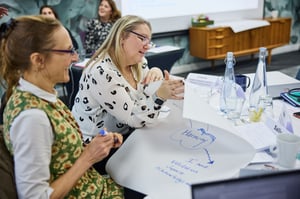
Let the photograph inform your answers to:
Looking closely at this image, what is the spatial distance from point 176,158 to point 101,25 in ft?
10.5

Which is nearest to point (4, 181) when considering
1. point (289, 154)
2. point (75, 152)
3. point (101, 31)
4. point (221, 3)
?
point (75, 152)

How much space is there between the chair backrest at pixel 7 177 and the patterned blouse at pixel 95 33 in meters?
3.15

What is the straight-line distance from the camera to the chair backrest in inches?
38.9

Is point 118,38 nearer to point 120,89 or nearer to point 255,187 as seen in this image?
point 120,89

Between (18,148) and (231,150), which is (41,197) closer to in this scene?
(18,148)

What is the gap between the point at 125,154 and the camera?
1.28 meters

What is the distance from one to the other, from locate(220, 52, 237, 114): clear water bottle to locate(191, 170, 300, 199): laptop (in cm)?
87

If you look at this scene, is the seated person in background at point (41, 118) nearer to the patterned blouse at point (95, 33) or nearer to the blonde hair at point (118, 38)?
the blonde hair at point (118, 38)

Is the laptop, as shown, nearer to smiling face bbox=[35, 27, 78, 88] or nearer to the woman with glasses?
smiling face bbox=[35, 27, 78, 88]

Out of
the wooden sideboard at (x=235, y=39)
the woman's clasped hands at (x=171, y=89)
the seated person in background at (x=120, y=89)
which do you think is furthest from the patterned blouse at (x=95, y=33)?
the woman's clasped hands at (x=171, y=89)

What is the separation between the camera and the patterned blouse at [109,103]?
1.47 meters

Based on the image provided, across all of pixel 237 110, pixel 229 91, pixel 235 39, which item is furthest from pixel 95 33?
A: pixel 237 110

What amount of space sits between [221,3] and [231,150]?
15.2 feet

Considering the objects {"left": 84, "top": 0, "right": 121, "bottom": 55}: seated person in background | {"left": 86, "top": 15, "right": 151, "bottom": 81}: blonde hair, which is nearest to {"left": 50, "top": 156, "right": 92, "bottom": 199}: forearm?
{"left": 86, "top": 15, "right": 151, "bottom": 81}: blonde hair
